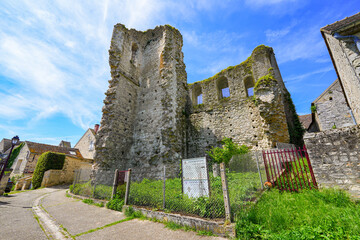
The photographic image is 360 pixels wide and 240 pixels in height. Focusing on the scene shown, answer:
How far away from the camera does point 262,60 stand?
11859mm

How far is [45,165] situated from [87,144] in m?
10.3

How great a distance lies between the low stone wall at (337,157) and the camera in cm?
447

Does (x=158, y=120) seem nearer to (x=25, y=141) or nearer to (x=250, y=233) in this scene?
(x=250, y=233)

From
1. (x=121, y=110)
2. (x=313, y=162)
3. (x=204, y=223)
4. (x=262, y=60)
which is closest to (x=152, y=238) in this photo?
(x=204, y=223)

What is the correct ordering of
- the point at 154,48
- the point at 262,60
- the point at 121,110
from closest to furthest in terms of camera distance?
the point at 121,110
the point at 262,60
the point at 154,48

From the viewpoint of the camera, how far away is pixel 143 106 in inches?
471

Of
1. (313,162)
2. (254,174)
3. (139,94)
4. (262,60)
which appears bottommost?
(254,174)

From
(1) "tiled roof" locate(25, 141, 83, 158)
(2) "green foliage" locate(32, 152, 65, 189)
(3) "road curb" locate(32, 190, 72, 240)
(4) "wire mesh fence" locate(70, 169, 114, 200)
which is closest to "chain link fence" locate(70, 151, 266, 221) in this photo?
(4) "wire mesh fence" locate(70, 169, 114, 200)

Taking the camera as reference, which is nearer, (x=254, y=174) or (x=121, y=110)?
(x=254, y=174)

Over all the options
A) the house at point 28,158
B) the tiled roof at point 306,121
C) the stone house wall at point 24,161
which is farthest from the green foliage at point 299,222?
the stone house wall at point 24,161

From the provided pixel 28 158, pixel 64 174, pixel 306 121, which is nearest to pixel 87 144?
pixel 28 158

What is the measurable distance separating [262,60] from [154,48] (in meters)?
9.07

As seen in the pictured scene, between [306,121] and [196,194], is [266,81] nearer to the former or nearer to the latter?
[196,194]

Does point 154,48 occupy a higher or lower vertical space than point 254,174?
higher
